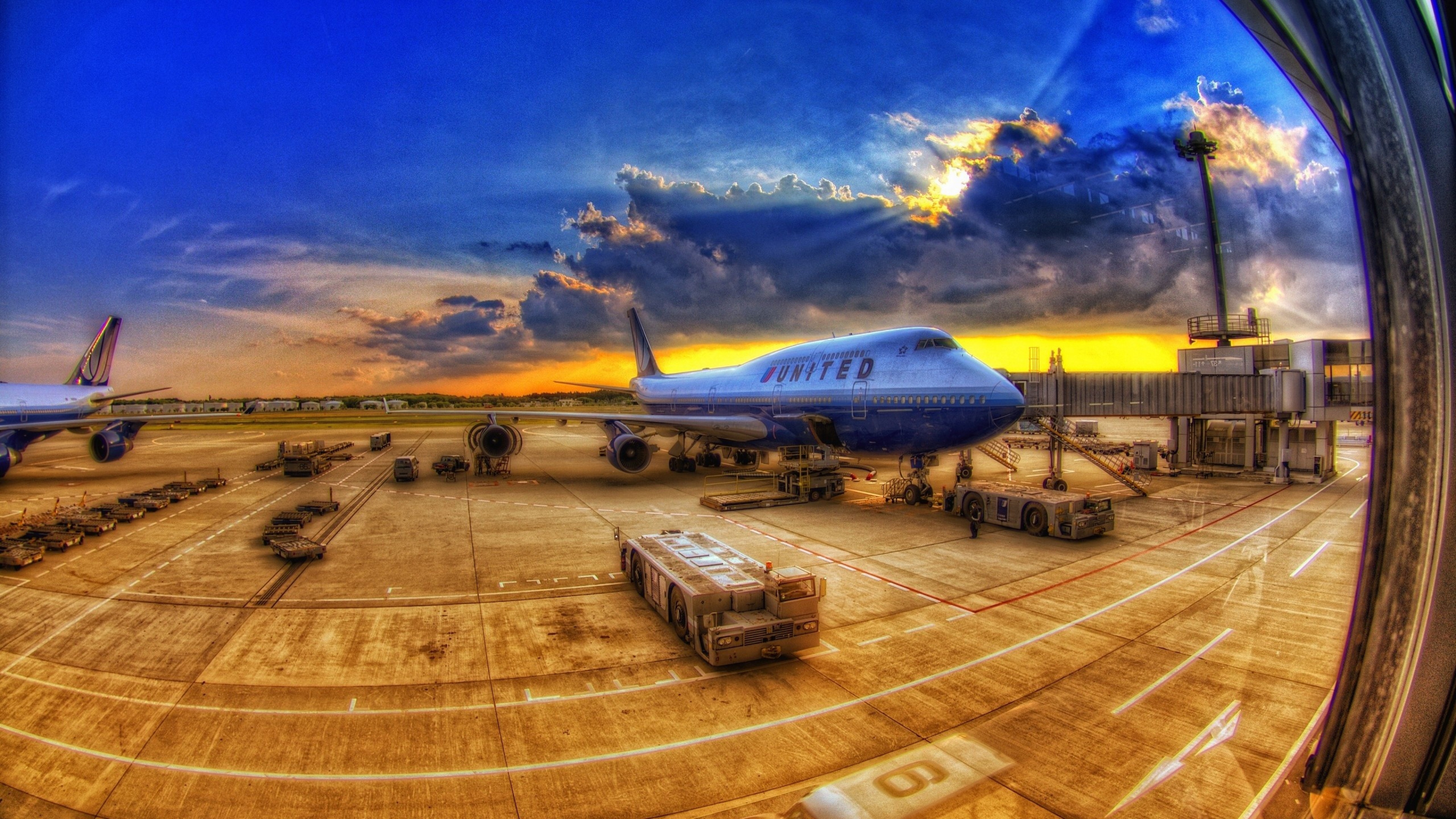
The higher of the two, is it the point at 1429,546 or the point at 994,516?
the point at 1429,546

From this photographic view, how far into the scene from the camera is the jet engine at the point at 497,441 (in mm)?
26312

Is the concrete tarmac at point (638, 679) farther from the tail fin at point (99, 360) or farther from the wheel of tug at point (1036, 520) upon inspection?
the tail fin at point (99, 360)

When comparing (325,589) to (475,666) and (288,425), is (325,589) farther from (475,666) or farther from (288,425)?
(288,425)

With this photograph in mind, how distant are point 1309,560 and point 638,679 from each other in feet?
51.0

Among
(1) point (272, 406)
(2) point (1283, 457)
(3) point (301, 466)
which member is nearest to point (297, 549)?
(3) point (301, 466)

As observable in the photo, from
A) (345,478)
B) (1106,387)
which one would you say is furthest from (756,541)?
(345,478)

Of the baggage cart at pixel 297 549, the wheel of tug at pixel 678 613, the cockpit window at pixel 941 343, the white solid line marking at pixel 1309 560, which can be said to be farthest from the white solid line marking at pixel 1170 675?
the baggage cart at pixel 297 549

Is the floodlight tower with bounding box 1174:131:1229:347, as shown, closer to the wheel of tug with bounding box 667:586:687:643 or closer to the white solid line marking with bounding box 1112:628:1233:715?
the white solid line marking with bounding box 1112:628:1233:715

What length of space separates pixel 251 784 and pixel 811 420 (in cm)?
1887

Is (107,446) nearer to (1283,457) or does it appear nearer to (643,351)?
(643,351)

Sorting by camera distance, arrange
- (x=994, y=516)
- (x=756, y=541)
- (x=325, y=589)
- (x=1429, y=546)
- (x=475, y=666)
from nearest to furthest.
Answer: (x=1429, y=546) < (x=475, y=666) < (x=325, y=589) < (x=756, y=541) < (x=994, y=516)

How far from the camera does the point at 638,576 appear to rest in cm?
1241

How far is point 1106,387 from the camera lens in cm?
2677

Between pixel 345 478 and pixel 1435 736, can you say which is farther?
pixel 345 478
